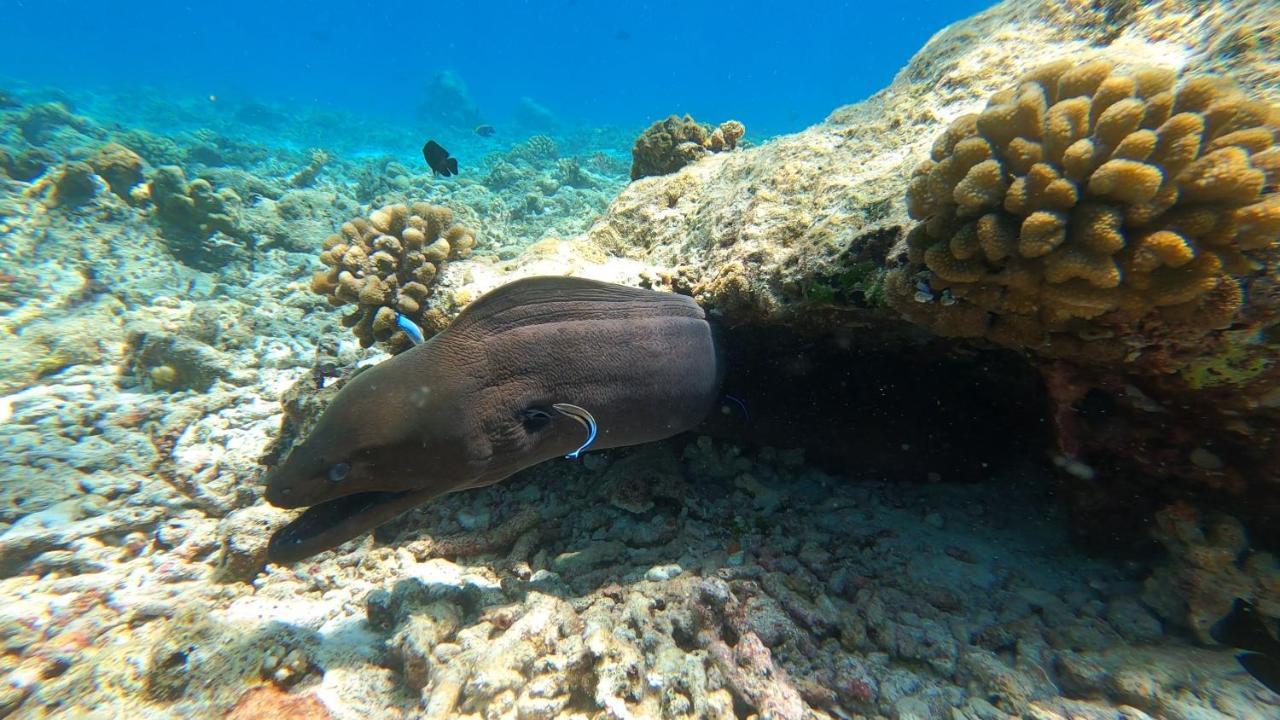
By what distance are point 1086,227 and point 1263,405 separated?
1040mm

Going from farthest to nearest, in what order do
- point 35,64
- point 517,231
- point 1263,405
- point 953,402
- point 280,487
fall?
point 35,64
point 517,231
point 953,402
point 280,487
point 1263,405

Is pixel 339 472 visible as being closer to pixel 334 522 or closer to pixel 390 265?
pixel 334 522

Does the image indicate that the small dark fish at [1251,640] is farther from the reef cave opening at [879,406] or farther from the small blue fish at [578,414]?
the small blue fish at [578,414]

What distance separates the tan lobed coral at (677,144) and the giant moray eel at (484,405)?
3526 mm

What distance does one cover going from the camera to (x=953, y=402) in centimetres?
347

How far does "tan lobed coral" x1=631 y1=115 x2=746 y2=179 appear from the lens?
6.08 metres

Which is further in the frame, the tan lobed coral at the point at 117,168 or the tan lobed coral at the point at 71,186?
the tan lobed coral at the point at 117,168

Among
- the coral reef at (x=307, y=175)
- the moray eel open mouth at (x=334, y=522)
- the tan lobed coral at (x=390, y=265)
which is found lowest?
the moray eel open mouth at (x=334, y=522)

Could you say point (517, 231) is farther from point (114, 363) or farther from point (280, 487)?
point (280, 487)

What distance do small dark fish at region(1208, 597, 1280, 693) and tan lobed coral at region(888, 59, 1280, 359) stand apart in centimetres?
134

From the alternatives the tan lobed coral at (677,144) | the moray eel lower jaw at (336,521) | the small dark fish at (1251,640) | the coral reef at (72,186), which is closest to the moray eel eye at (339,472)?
the moray eel lower jaw at (336,521)

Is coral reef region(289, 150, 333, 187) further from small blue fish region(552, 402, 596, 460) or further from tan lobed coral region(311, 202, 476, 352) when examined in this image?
small blue fish region(552, 402, 596, 460)

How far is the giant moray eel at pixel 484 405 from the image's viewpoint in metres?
2.63

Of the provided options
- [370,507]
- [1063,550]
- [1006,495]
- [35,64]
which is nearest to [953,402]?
[1006,495]
